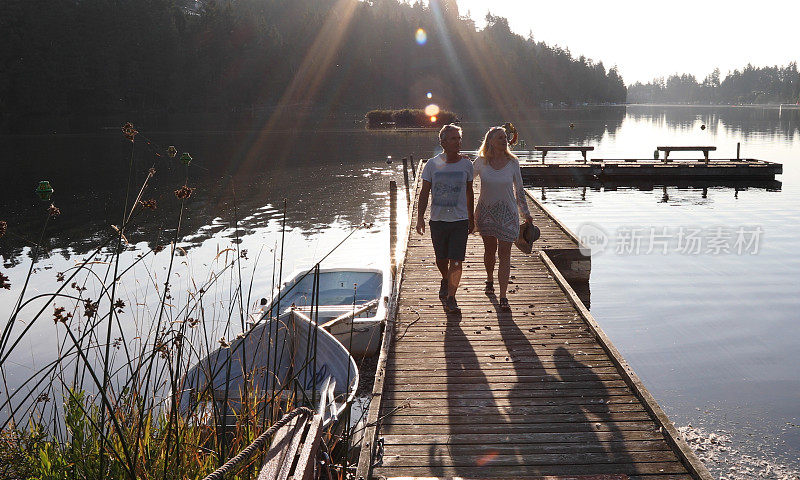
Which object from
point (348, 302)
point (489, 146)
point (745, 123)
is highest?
point (745, 123)

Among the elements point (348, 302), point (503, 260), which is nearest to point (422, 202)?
point (503, 260)

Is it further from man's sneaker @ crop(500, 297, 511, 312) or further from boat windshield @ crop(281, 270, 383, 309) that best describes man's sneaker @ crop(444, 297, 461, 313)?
boat windshield @ crop(281, 270, 383, 309)

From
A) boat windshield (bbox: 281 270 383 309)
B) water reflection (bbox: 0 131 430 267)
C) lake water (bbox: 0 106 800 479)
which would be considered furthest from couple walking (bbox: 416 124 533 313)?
water reflection (bbox: 0 131 430 267)

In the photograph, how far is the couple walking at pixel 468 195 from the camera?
6.95m

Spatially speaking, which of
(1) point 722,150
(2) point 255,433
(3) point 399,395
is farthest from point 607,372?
(1) point 722,150

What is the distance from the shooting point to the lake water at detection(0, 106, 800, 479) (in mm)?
8172

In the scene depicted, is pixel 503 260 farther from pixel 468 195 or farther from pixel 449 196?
pixel 449 196

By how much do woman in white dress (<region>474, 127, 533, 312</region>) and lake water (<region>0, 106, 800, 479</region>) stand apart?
2.39 metres

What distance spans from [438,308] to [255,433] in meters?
4.08

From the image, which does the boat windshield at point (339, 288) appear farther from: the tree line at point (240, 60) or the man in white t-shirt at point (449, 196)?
the tree line at point (240, 60)

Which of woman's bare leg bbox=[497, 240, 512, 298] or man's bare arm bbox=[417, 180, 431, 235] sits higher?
man's bare arm bbox=[417, 180, 431, 235]

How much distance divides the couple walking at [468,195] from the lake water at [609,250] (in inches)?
71.7

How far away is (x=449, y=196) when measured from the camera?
6961 millimetres
